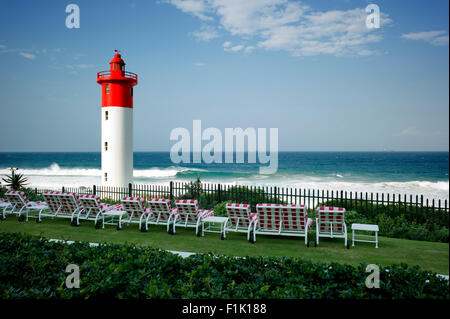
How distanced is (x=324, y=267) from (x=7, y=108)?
1914cm

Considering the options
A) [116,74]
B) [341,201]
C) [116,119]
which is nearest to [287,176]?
[116,119]

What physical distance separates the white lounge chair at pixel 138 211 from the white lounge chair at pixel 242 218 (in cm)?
252

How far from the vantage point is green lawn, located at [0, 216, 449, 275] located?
5921 mm

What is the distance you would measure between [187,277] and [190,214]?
171 inches

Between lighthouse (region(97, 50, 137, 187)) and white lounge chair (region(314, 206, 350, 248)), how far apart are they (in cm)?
1363

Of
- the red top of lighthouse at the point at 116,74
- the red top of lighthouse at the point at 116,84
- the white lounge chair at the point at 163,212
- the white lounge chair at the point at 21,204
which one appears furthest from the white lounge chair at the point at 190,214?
the red top of lighthouse at the point at 116,74

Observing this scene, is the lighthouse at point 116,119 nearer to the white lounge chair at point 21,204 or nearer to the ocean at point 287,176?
the white lounge chair at point 21,204

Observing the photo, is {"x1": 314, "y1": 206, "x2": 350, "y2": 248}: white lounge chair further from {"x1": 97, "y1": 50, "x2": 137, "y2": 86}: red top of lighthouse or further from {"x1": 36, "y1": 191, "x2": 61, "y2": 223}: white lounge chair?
{"x1": 97, "y1": 50, "x2": 137, "y2": 86}: red top of lighthouse

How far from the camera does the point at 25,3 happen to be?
977 cm

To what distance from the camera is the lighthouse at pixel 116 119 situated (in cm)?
1706

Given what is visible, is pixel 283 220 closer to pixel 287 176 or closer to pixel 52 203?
pixel 52 203

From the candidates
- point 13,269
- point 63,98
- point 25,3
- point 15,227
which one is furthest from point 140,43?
point 13,269

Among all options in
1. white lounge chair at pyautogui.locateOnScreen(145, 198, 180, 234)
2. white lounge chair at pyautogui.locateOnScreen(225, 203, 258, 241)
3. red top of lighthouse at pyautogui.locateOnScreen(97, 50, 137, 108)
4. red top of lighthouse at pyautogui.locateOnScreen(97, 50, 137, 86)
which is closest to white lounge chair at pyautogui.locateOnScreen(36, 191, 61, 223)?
white lounge chair at pyautogui.locateOnScreen(145, 198, 180, 234)
